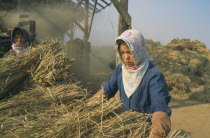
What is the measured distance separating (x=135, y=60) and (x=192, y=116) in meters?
4.45

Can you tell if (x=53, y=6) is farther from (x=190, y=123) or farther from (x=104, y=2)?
(x=190, y=123)

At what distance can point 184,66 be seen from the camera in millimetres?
10250

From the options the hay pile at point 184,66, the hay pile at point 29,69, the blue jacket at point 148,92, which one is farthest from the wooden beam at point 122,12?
the hay pile at point 184,66

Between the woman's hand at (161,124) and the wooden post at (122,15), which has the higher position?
the wooden post at (122,15)

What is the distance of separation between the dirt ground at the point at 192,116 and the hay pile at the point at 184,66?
1.26 m

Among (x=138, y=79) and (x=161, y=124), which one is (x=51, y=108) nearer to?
(x=138, y=79)

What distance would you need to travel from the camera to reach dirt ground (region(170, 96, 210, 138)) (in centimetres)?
464

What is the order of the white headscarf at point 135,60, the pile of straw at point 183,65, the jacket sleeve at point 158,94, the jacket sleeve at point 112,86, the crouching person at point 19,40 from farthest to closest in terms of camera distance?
1. the pile of straw at point 183,65
2. the crouching person at point 19,40
3. the jacket sleeve at point 112,86
4. the white headscarf at point 135,60
5. the jacket sleeve at point 158,94

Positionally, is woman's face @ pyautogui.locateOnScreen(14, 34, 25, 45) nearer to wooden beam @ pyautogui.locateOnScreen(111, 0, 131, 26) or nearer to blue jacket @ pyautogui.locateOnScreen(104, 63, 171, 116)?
wooden beam @ pyautogui.locateOnScreen(111, 0, 131, 26)

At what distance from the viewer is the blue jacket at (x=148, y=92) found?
5.19 feet

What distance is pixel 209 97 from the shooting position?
7.24 meters

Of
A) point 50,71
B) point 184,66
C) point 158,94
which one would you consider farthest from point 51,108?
point 184,66

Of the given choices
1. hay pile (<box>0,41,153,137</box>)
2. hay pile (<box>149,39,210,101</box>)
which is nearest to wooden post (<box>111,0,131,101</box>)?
hay pile (<box>0,41,153,137</box>)

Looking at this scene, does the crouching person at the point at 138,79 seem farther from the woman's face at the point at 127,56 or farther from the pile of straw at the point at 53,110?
the pile of straw at the point at 53,110
